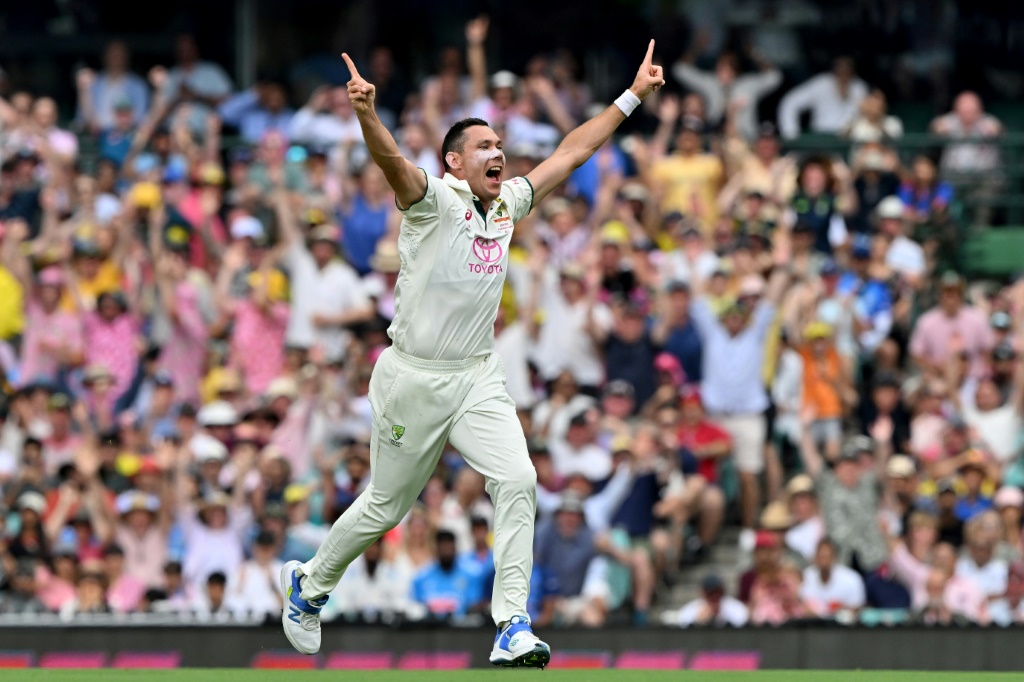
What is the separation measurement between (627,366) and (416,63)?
19.1 feet

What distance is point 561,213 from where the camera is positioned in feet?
51.3

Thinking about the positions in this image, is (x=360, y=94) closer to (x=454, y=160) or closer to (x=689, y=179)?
(x=454, y=160)

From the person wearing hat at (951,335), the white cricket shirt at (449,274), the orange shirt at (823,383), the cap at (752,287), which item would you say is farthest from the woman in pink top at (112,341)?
the white cricket shirt at (449,274)

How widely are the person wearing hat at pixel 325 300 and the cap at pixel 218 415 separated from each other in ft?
2.62

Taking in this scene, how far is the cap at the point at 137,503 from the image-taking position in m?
14.2

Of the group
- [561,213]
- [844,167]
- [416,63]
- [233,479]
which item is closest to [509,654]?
[233,479]

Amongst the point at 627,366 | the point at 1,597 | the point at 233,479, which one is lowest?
the point at 1,597

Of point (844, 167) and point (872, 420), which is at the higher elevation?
point (844, 167)

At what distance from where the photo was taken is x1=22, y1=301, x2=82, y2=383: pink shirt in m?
15.5

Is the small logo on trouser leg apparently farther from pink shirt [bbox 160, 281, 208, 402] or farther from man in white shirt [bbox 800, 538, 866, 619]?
pink shirt [bbox 160, 281, 208, 402]

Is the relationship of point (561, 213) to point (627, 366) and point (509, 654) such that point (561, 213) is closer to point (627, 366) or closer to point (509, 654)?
point (627, 366)

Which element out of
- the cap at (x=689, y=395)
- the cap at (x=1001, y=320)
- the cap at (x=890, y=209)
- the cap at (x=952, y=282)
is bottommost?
the cap at (x=689, y=395)

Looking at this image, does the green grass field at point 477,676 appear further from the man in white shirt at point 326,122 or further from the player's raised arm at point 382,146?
the man in white shirt at point 326,122

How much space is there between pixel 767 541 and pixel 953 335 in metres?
2.65
